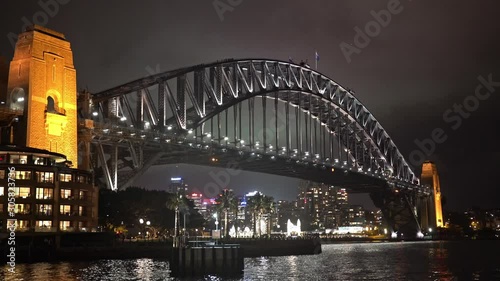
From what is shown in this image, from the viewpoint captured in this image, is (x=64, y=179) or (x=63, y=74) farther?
(x=63, y=74)

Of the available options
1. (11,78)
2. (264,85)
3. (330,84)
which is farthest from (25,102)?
(330,84)

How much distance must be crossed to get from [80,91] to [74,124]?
29.0 ft

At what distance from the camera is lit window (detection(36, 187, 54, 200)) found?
71.6 m

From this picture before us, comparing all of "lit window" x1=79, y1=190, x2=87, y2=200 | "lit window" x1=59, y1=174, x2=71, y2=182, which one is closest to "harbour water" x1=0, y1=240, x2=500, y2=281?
"lit window" x1=79, y1=190, x2=87, y2=200

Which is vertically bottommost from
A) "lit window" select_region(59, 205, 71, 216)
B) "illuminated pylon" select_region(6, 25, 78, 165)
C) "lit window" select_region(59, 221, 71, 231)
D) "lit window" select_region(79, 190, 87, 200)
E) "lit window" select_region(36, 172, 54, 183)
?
"lit window" select_region(59, 221, 71, 231)

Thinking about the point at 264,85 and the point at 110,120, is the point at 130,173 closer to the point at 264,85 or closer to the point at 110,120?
the point at 110,120

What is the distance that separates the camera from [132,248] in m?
76.5

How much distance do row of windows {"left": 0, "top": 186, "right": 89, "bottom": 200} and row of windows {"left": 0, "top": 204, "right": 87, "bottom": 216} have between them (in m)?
1.00

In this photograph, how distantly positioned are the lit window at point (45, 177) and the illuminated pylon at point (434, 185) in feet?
431

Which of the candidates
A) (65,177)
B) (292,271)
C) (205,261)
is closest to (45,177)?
(65,177)

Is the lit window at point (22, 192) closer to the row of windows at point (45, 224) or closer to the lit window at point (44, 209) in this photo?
the lit window at point (44, 209)

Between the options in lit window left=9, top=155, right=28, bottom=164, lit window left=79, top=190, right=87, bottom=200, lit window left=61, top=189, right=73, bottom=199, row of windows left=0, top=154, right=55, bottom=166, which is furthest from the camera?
lit window left=79, top=190, right=87, bottom=200

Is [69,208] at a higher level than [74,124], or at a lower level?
lower

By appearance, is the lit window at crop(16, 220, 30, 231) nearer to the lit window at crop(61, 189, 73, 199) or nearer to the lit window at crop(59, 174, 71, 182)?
the lit window at crop(61, 189, 73, 199)
